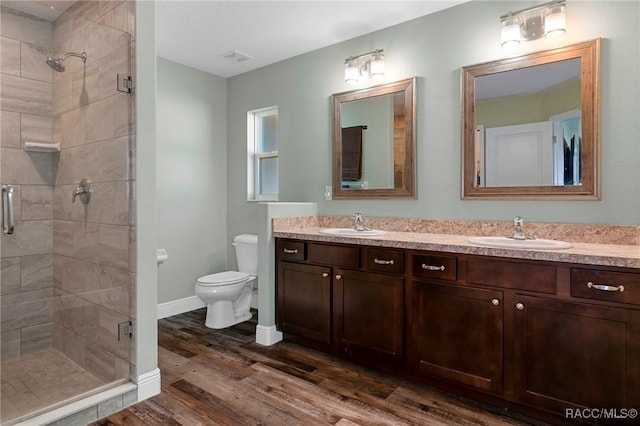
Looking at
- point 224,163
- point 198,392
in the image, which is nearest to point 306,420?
point 198,392

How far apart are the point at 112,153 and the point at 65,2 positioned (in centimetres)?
123

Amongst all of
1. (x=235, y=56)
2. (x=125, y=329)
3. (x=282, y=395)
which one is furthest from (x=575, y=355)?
(x=235, y=56)

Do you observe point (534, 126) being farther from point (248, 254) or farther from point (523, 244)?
point (248, 254)

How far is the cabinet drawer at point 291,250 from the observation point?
2.68 metres

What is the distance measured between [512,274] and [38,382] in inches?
109

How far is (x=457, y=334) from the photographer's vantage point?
201cm

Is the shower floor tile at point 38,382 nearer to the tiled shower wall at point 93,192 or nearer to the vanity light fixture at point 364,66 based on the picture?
the tiled shower wall at point 93,192

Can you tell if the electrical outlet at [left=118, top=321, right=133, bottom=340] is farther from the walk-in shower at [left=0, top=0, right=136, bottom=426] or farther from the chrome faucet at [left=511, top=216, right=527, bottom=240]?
the chrome faucet at [left=511, top=216, right=527, bottom=240]

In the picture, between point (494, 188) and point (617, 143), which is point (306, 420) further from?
point (617, 143)

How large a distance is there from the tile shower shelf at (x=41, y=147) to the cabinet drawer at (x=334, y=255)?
1969 millimetres

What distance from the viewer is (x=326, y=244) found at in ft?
8.35

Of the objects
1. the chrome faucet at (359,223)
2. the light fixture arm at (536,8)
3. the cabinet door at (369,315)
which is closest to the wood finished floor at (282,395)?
the cabinet door at (369,315)

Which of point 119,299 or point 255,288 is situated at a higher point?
point 119,299

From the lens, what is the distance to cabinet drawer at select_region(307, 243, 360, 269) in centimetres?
241
